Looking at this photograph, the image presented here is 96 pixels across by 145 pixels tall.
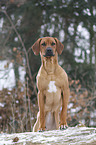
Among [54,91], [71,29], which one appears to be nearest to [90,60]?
[71,29]

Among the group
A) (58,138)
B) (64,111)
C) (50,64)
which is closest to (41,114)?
(64,111)

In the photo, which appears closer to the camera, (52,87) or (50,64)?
(52,87)

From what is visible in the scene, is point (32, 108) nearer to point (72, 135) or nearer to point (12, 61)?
point (12, 61)

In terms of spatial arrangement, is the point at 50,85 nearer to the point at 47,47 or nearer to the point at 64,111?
the point at 64,111

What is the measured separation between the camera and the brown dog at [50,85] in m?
3.00

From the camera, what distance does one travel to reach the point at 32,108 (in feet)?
18.1

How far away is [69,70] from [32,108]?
4.71ft

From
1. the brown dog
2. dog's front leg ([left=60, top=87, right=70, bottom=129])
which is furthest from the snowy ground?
the brown dog

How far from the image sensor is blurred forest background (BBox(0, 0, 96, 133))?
18.9 ft

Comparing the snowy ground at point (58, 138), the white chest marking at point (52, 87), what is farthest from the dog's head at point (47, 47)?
the snowy ground at point (58, 138)

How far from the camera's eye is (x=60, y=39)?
5961 mm

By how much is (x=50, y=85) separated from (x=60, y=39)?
3.17 metres

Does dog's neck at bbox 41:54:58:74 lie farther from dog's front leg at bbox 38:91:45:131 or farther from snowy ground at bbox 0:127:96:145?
snowy ground at bbox 0:127:96:145

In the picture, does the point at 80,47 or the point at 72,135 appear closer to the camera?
the point at 72,135
